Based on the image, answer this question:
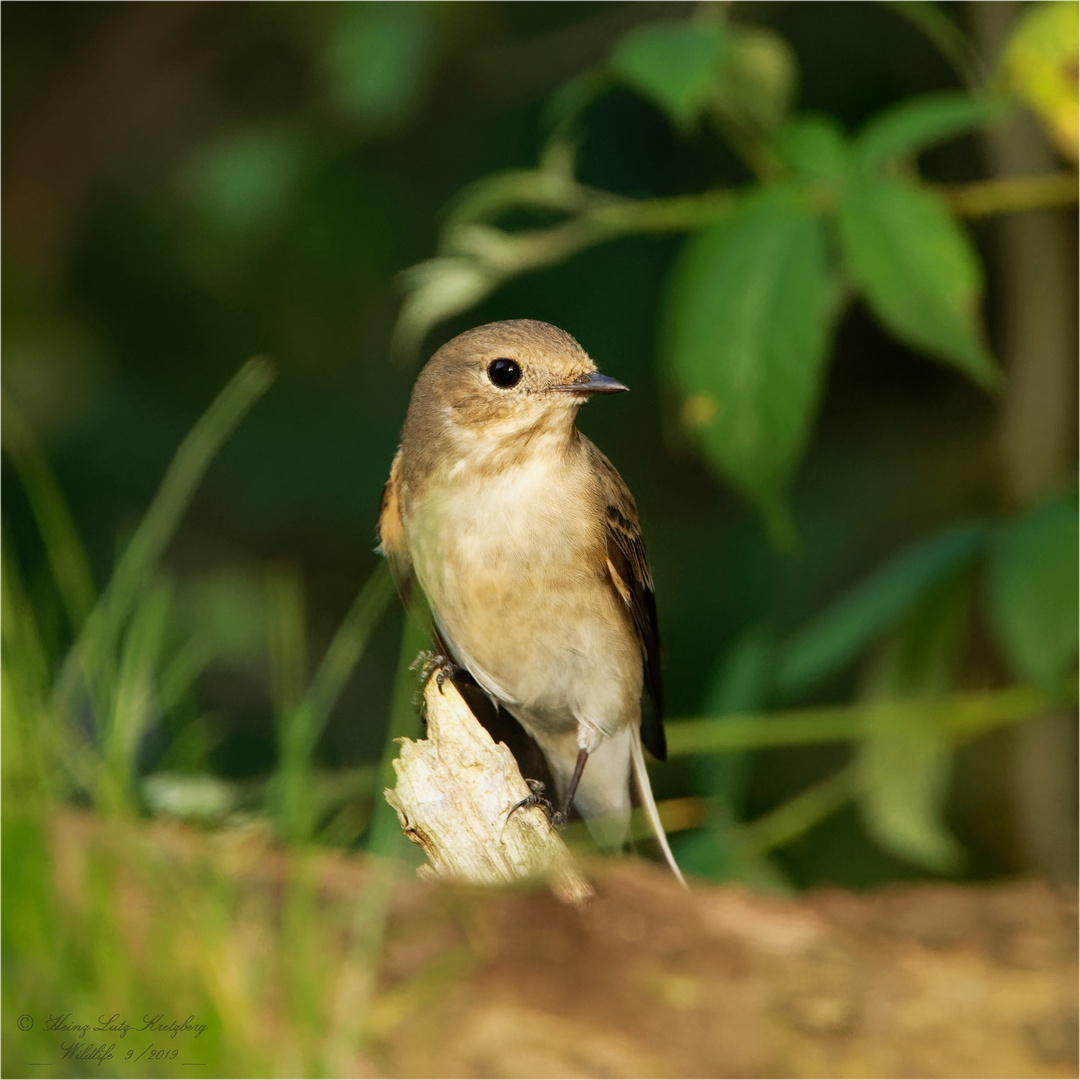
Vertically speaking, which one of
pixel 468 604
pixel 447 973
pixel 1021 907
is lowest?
pixel 1021 907

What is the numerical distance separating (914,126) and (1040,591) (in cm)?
102

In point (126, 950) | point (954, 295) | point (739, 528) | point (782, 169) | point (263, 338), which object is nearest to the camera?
point (126, 950)

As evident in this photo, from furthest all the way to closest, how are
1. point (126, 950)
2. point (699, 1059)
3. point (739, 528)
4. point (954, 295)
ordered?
point (739, 528) < point (954, 295) < point (126, 950) < point (699, 1059)

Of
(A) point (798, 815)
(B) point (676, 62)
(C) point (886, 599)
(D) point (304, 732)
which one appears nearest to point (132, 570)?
(D) point (304, 732)

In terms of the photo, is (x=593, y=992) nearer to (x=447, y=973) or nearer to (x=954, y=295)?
(x=447, y=973)

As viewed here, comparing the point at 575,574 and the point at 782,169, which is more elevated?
the point at 782,169

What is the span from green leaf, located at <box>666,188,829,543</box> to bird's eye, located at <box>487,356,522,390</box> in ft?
1.11

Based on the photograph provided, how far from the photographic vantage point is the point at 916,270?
2908 mm

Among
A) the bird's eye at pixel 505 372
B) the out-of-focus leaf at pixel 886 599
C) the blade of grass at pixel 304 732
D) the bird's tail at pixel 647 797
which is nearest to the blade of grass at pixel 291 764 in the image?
the blade of grass at pixel 304 732

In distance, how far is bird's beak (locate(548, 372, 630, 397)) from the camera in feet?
8.70

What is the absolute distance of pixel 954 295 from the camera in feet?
9.46

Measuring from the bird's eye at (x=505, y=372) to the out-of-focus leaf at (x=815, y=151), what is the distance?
2.53 ft

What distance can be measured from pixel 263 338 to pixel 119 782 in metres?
3.12

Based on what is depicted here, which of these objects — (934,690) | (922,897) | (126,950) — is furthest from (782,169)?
(126,950)
